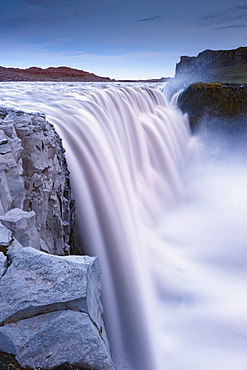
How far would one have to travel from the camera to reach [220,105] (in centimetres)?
1570

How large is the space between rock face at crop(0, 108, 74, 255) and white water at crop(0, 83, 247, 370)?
0.73 metres

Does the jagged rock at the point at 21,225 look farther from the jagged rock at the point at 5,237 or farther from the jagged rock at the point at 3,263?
the jagged rock at the point at 3,263

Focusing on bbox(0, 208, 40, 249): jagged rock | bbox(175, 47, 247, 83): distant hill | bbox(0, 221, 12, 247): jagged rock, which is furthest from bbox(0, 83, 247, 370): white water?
bbox(175, 47, 247, 83): distant hill

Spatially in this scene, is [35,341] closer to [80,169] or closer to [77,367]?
[77,367]

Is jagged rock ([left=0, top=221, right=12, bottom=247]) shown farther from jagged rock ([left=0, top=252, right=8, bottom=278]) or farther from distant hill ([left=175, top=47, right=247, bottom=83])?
distant hill ([left=175, top=47, right=247, bottom=83])

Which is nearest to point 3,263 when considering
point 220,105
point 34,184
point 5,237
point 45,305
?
point 5,237

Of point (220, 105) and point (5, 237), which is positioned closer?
point (5, 237)

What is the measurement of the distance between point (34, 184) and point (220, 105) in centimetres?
1323

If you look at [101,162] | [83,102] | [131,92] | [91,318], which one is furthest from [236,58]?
[91,318]

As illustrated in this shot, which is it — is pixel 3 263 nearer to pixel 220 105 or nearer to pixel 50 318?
pixel 50 318

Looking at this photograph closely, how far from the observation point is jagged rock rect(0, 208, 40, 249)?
3.43 meters

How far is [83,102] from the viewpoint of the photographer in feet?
30.7

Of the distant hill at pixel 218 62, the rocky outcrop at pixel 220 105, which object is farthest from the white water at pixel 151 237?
the distant hill at pixel 218 62

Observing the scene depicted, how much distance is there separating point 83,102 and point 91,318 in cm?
785
